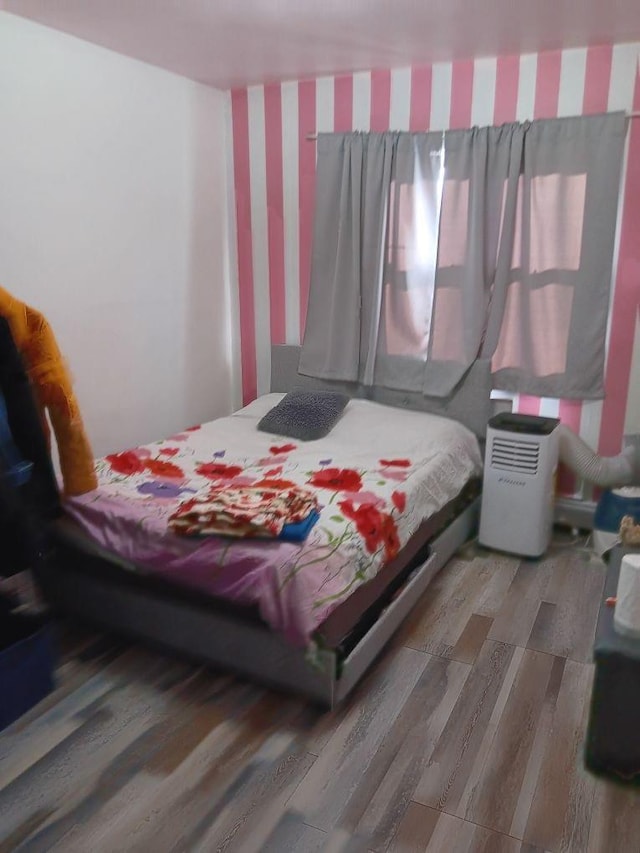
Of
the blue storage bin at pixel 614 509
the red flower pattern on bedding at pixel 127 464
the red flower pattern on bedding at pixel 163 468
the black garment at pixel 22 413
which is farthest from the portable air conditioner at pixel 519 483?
the black garment at pixel 22 413

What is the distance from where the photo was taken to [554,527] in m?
3.77

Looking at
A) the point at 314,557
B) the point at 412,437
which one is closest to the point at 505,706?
the point at 314,557

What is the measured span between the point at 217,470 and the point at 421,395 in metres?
1.40

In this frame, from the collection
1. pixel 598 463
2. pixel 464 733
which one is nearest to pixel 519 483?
pixel 598 463

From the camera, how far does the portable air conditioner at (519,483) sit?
327 centimetres

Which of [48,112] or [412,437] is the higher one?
[48,112]

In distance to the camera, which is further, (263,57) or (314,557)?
(263,57)

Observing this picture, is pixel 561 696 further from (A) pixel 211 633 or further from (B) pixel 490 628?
(A) pixel 211 633

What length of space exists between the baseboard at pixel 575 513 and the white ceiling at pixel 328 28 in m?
2.29

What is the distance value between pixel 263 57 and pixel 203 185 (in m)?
0.93

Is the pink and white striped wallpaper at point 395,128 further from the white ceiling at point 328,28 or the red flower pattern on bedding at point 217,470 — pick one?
the red flower pattern on bedding at point 217,470

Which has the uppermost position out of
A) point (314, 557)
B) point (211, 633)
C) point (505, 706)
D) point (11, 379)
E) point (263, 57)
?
point (263, 57)

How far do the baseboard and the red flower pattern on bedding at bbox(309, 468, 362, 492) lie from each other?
1388 millimetres

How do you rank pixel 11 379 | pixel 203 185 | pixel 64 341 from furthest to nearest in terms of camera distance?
pixel 203 185 < pixel 64 341 < pixel 11 379
